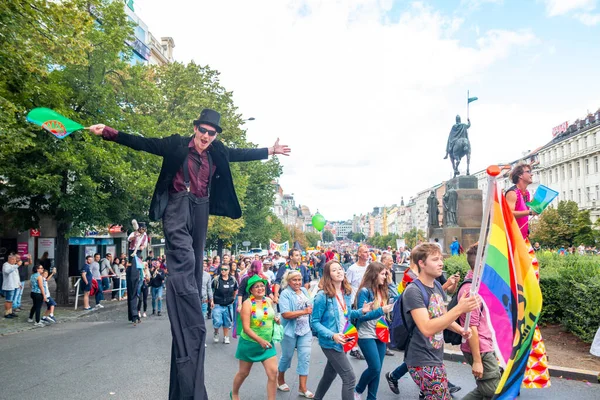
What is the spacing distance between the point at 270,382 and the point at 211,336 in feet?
21.7

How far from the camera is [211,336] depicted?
40.1 feet

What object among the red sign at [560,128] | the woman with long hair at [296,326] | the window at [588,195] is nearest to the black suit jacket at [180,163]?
the woman with long hair at [296,326]

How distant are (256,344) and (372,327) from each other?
1.53 metres

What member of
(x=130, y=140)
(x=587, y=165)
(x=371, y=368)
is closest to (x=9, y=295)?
(x=371, y=368)

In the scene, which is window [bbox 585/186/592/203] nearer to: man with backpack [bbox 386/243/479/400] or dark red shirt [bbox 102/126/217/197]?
man with backpack [bbox 386/243/479/400]

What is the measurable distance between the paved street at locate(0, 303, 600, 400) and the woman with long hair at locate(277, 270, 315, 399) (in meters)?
0.31

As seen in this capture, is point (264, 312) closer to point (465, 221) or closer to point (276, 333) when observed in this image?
point (276, 333)

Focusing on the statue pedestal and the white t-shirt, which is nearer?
the white t-shirt

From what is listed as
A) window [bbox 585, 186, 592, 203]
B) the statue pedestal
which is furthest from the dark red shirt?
window [bbox 585, 186, 592, 203]

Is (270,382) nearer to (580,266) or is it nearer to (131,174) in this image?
(580,266)

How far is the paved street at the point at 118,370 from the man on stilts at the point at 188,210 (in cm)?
301

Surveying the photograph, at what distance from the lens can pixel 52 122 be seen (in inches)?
157

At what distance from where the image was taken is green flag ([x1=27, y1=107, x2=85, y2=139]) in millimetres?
3930

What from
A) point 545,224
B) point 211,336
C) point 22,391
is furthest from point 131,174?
point 545,224
